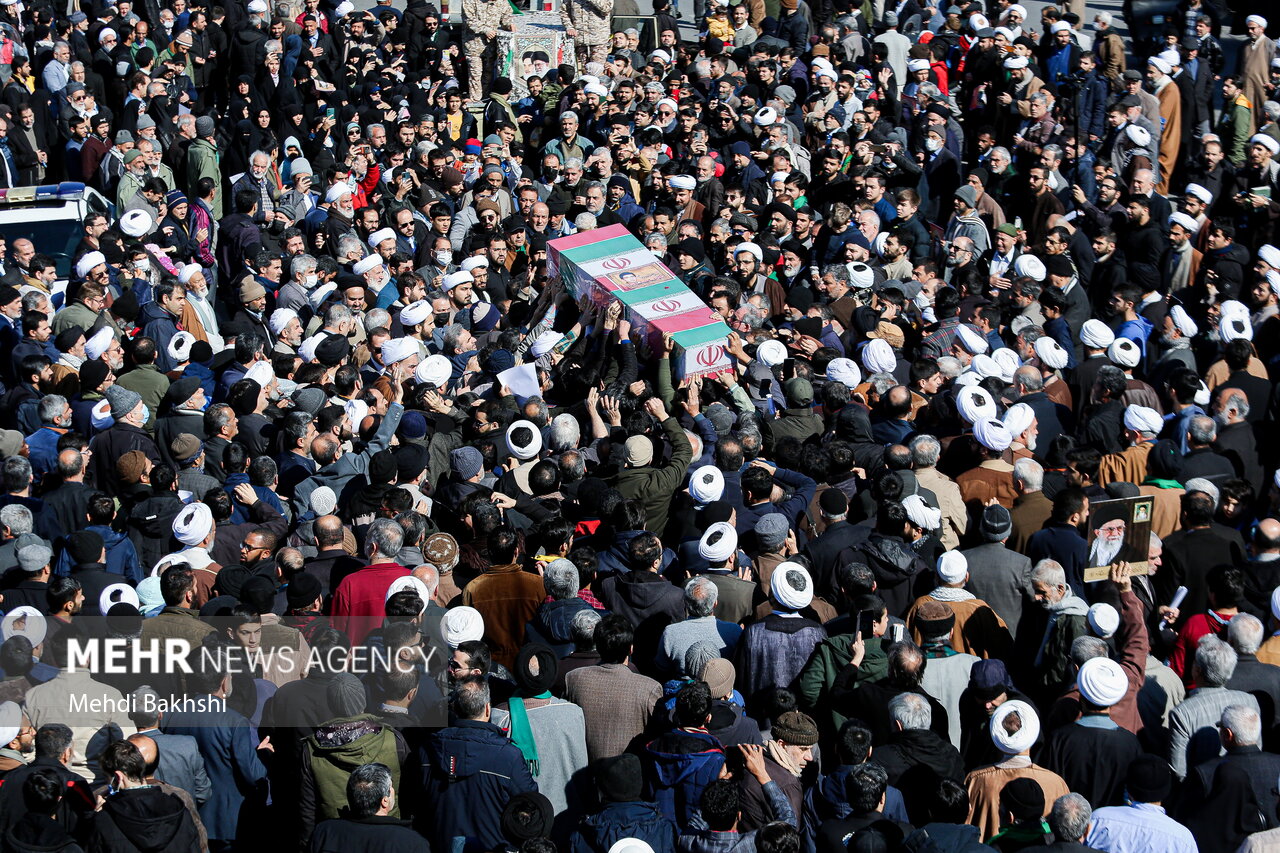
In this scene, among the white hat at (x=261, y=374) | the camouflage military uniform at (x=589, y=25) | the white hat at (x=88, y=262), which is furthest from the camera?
the camouflage military uniform at (x=589, y=25)

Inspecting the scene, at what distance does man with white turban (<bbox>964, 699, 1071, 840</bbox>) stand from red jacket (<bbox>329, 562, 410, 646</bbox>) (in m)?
2.95

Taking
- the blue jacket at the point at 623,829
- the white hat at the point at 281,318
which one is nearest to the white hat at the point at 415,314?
the white hat at the point at 281,318

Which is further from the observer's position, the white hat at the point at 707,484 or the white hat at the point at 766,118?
the white hat at the point at 766,118

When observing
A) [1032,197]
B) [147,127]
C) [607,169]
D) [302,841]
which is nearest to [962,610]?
[302,841]

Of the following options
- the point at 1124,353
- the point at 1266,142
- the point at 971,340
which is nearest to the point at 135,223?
the point at 971,340

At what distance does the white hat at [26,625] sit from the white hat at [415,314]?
4.48 metres

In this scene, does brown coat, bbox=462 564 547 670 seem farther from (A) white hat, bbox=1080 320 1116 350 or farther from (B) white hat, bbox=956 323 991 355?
(A) white hat, bbox=1080 320 1116 350

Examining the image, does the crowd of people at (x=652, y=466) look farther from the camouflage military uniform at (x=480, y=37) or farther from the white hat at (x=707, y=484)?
the camouflage military uniform at (x=480, y=37)

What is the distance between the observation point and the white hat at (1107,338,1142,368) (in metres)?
9.64

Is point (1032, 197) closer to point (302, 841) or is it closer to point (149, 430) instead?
point (149, 430)

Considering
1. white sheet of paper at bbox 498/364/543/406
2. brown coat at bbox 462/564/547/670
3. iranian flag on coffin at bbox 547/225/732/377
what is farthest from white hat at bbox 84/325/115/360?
brown coat at bbox 462/564/547/670

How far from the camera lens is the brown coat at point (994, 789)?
569cm

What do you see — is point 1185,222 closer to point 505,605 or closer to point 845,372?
point 845,372

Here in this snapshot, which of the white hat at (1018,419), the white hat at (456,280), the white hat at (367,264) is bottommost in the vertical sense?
the white hat at (456,280)
